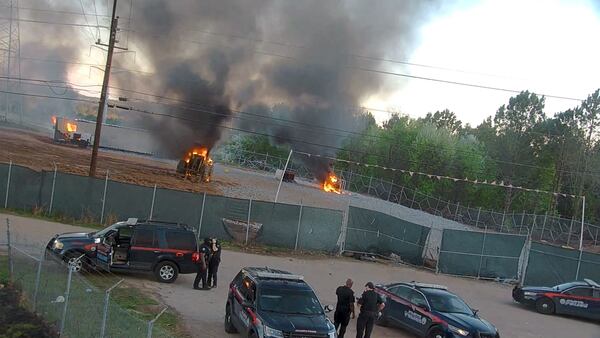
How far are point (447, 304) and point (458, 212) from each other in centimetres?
4465

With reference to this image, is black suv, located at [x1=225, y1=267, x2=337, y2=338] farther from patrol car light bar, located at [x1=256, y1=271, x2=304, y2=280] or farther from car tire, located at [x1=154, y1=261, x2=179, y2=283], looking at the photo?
car tire, located at [x1=154, y1=261, x2=179, y2=283]

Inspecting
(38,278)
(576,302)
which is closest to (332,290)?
(576,302)

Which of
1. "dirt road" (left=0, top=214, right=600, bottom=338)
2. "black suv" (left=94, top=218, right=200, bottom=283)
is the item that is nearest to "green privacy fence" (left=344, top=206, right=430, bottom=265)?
"dirt road" (left=0, top=214, right=600, bottom=338)

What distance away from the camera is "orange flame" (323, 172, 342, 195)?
51.3 meters

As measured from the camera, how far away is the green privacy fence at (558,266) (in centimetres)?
2238

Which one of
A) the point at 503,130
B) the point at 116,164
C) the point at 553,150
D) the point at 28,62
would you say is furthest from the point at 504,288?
the point at 28,62

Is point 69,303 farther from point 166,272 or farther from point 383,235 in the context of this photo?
point 383,235

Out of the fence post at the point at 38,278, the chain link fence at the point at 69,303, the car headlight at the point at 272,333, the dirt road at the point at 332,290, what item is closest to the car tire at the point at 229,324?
the dirt road at the point at 332,290

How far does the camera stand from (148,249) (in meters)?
14.7

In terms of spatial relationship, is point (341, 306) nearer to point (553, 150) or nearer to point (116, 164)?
point (116, 164)

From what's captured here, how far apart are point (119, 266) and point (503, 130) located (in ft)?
223

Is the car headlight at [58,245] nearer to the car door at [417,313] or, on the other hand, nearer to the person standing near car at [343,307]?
the person standing near car at [343,307]

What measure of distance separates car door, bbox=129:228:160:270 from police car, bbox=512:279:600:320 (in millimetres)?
11966

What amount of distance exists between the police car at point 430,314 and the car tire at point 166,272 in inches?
208
